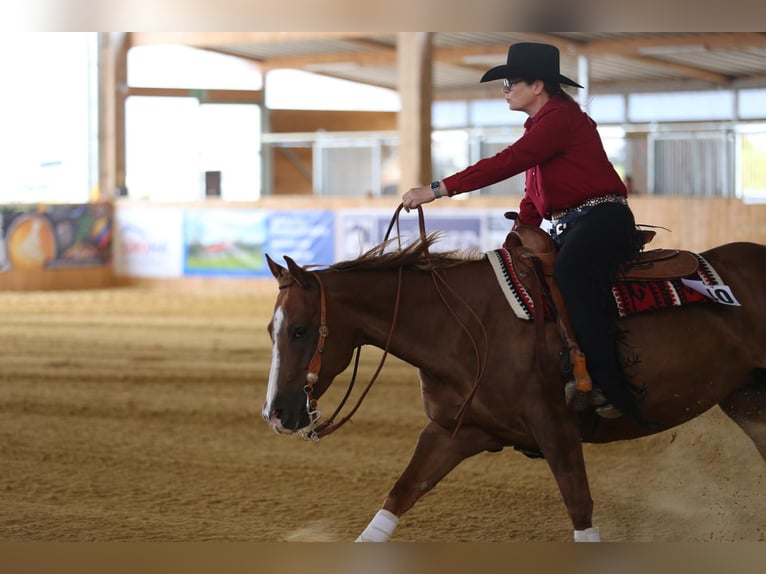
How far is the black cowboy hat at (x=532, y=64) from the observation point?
3.33m

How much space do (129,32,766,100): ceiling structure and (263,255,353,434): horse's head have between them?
53.2 feet

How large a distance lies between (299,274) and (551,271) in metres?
0.86

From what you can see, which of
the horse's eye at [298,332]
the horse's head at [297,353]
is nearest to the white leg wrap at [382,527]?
the horse's head at [297,353]

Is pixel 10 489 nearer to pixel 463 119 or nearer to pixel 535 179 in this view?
pixel 535 179

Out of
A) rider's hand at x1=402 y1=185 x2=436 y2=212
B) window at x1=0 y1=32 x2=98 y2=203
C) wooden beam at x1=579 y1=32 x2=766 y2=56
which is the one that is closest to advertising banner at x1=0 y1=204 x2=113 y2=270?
window at x1=0 y1=32 x2=98 y2=203

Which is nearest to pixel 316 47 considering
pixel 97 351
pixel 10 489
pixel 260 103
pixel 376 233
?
pixel 260 103

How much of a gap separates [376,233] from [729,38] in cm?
790

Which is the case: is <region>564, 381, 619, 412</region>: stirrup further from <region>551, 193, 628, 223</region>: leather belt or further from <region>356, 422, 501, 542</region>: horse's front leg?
<region>551, 193, 628, 223</region>: leather belt

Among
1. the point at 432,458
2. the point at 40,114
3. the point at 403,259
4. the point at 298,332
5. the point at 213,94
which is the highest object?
the point at 213,94

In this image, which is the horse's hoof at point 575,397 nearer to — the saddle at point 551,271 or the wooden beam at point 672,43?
the saddle at point 551,271

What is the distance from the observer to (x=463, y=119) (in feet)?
96.5

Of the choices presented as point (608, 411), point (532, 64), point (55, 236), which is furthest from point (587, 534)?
point (55, 236)

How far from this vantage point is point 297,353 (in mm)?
3162

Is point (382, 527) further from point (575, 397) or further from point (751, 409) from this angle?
point (751, 409)
